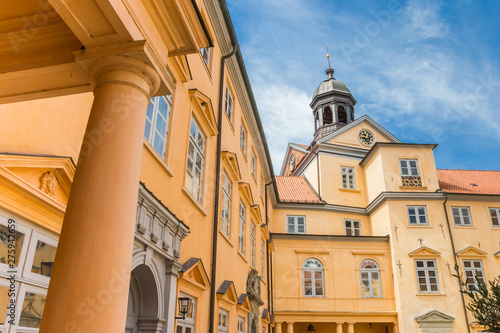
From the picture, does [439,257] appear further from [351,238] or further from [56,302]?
[56,302]

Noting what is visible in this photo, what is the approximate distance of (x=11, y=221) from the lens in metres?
3.73

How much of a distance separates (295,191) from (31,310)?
25.9 metres

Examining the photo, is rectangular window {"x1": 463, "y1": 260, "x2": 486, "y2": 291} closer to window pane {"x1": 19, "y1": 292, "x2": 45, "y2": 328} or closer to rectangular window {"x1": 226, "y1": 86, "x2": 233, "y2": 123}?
rectangular window {"x1": 226, "y1": 86, "x2": 233, "y2": 123}

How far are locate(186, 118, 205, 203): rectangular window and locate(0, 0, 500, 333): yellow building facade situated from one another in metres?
0.06

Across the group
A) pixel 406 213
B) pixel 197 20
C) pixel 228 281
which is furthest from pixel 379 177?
pixel 197 20

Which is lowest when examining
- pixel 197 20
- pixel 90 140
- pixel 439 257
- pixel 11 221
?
pixel 11 221

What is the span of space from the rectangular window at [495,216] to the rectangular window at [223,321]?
66.6 feet

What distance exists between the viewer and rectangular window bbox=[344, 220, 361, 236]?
27.2 m

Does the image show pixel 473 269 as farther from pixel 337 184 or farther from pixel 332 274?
pixel 337 184

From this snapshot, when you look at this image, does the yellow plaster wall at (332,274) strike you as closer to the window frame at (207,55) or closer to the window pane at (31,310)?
the window frame at (207,55)

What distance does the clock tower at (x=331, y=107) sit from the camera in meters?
34.1

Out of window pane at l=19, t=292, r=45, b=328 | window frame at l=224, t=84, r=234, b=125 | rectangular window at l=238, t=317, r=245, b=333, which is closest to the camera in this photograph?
window pane at l=19, t=292, r=45, b=328

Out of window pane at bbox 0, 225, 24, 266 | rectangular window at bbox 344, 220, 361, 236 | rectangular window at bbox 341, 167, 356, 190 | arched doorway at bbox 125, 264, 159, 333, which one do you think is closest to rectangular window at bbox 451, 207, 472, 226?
rectangular window at bbox 344, 220, 361, 236

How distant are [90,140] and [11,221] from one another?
1191 millimetres
